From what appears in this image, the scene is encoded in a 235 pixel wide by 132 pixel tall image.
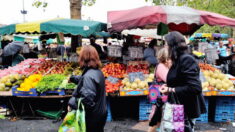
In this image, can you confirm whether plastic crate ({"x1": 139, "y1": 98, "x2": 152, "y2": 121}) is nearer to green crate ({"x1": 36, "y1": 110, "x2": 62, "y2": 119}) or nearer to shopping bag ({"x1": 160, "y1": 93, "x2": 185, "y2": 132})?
green crate ({"x1": 36, "y1": 110, "x2": 62, "y2": 119})

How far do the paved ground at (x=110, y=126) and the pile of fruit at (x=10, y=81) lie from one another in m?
0.96

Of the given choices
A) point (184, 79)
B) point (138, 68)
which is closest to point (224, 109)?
point (138, 68)

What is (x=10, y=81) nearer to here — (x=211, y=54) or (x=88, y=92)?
(x=88, y=92)

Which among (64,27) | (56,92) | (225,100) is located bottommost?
(225,100)

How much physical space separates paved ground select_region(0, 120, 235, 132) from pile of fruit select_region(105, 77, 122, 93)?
911mm

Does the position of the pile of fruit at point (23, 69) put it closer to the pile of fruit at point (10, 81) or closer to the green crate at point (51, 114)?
the pile of fruit at point (10, 81)

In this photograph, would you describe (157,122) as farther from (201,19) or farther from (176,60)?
(201,19)

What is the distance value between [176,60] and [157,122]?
61.9 inches

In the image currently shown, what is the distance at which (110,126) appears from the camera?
238 inches

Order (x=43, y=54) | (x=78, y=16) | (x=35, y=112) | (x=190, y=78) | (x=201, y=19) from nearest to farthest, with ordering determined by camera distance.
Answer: (x=190, y=78) → (x=201, y=19) → (x=35, y=112) → (x=78, y=16) → (x=43, y=54)

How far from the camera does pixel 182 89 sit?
284 cm

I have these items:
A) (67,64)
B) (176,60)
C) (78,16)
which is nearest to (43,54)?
(78,16)

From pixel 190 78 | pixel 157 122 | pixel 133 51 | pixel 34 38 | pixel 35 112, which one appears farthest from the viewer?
pixel 34 38

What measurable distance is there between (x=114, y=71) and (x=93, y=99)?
429 cm
